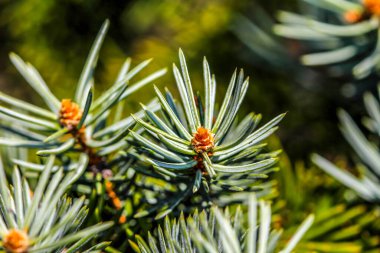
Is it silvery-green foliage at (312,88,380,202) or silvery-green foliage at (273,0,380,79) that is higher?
silvery-green foliage at (273,0,380,79)

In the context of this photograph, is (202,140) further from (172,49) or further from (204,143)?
(172,49)

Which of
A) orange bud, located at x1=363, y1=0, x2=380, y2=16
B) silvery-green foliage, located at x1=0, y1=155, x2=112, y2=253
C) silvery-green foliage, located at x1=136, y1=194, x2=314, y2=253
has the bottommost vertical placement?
silvery-green foliage, located at x1=136, y1=194, x2=314, y2=253

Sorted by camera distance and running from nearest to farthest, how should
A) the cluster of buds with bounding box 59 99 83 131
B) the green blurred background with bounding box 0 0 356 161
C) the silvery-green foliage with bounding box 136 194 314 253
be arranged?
the silvery-green foliage with bounding box 136 194 314 253
the cluster of buds with bounding box 59 99 83 131
the green blurred background with bounding box 0 0 356 161

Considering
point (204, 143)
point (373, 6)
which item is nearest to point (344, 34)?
point (373, 6)

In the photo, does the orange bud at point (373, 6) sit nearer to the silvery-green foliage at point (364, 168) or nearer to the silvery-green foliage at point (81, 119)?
the silvery-green foliage at point (364, 168)

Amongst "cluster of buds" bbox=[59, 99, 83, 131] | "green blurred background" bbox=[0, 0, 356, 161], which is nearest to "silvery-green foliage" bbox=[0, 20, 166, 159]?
"cluster of buds" bbox=[59, 99, 83, 131]

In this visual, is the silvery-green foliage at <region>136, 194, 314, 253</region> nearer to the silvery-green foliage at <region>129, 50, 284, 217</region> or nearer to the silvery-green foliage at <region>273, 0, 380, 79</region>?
the silvery-green foliage at <region>129, 50, 284, 217</region>
